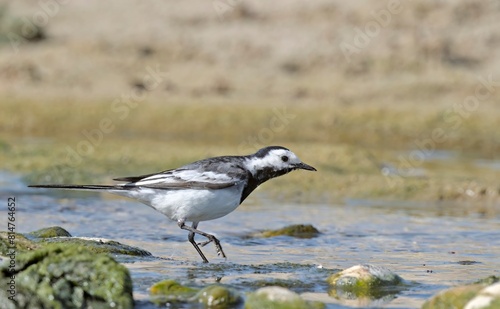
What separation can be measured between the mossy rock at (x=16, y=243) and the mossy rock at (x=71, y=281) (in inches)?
44.6

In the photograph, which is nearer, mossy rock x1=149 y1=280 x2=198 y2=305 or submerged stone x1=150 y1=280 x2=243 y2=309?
submerged stone x1=150 y1=280 x2=243 y2=309

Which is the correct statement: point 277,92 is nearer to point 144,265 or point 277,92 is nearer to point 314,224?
point 314,224

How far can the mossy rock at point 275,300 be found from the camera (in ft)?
18.9

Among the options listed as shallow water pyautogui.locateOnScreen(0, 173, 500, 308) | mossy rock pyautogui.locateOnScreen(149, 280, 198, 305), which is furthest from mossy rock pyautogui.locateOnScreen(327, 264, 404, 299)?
mossy rock pyautogui.locateOnScreen(149, 280, 198, 305)

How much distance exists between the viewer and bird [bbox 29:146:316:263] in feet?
25.1

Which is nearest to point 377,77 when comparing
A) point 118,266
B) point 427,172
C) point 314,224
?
point 427,172

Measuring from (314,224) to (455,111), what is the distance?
26.5 ft

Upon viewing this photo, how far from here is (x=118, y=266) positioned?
5.89 metres

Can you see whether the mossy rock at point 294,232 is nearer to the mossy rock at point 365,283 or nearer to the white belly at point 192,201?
the white belly at point 192,201

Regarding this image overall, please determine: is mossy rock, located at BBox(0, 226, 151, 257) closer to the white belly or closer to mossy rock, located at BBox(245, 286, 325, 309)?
the white belly

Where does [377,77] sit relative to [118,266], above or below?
above

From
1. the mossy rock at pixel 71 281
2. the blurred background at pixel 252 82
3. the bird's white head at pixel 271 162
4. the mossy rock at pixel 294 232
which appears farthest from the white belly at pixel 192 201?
the blurred background at pixel 252 82

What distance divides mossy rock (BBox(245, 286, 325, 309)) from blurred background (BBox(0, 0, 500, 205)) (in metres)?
7.85

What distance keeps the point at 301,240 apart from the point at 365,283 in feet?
7.93
